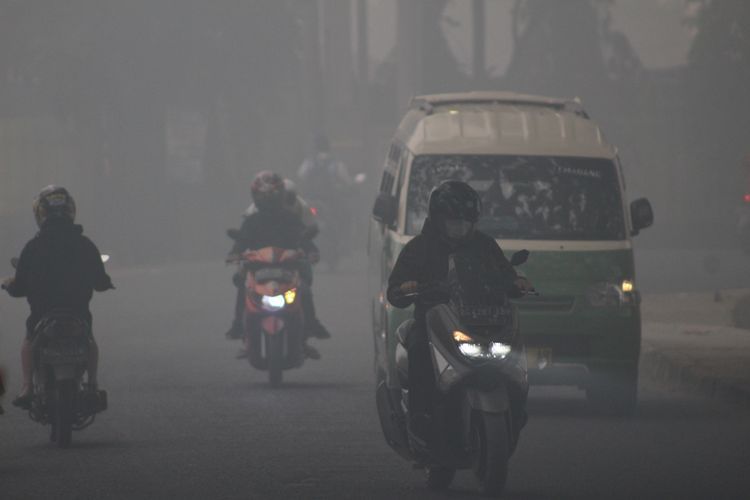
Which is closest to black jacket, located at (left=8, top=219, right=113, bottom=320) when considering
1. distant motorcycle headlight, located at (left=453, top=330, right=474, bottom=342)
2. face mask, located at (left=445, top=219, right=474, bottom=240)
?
face mask, located at (left=445, top=219, right=474, bottom=240)

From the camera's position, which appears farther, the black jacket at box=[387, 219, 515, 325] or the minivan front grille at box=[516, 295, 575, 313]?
the minivan front grille at box=[516, 295, 575, 313]

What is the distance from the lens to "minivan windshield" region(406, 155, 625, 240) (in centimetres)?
1587

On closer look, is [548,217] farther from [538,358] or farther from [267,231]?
[267,231]

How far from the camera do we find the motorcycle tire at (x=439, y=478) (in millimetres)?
11570

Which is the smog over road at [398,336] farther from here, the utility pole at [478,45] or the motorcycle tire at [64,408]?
the utility pole at [478,45]

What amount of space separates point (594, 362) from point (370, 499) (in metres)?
4.26

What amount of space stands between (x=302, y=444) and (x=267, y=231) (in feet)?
14.8

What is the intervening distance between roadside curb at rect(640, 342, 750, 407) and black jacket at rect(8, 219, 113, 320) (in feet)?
15.8

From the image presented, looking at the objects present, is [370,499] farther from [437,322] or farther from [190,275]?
[190,275]

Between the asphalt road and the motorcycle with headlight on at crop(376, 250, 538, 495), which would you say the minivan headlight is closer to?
the asphalt road

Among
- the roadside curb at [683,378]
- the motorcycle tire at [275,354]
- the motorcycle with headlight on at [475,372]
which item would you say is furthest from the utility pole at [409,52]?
the motorcycle with headlight on at [475,372]

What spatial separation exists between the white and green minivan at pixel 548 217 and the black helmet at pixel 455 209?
3569mm

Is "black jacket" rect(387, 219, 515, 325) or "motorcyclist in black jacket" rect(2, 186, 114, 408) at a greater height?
"black jacket" rect(387, 219, 515, 325)

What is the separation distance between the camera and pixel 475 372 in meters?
10.9
